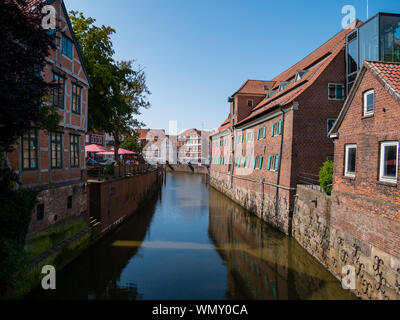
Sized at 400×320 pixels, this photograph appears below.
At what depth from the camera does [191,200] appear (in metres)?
26.6

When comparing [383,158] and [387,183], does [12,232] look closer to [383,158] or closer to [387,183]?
[387,183]

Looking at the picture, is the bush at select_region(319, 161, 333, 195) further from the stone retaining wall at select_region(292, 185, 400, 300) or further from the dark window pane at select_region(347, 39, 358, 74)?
the dark window pane at select_region(347, 39, 358, 74)

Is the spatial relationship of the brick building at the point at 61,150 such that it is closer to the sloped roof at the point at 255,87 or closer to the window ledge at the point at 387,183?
the window ledge at the point at 387,183

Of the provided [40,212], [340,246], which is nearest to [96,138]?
[40,212]

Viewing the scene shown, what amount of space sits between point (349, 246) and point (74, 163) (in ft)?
37.6

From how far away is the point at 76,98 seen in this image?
38.7 ft

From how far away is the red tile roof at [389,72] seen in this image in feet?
22.5

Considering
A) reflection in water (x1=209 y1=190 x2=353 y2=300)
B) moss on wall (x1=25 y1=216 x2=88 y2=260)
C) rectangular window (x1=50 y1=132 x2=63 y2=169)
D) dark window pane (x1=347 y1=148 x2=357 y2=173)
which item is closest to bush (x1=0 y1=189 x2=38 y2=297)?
moss on wall (x1=25 y1=216 x2=88 y2=260)

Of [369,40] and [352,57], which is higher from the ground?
[369,40]

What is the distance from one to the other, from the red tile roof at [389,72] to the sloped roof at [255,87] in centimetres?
1810

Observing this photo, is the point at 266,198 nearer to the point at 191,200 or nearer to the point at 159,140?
the point at 191,200

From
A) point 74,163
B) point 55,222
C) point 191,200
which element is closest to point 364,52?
point 74,163

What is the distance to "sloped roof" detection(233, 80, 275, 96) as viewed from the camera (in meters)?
25.5

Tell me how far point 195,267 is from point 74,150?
753cm
